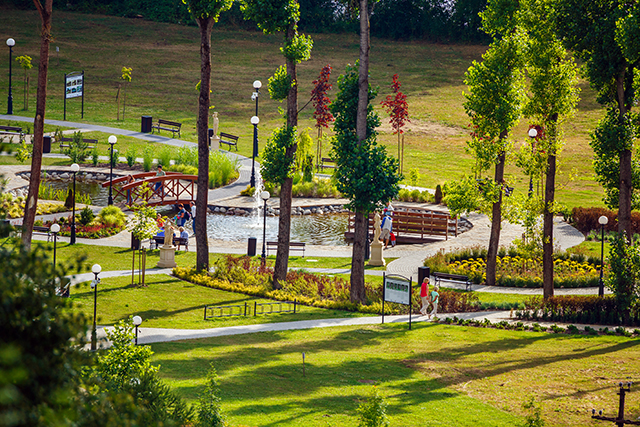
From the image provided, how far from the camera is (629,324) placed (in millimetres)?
20609

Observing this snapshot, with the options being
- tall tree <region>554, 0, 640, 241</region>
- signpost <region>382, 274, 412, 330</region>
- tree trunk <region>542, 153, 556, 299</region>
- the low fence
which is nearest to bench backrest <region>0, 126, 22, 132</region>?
the low fence

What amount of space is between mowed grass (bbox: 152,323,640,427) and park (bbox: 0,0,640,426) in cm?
7

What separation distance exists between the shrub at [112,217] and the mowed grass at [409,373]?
1465 cm

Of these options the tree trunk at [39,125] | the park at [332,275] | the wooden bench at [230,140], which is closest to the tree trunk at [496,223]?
the park at [332,275]

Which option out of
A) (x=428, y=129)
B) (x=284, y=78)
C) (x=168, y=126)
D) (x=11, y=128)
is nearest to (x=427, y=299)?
(x=284, y=78)

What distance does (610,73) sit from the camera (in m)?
20.9

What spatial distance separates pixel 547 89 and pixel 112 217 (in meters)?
19.1

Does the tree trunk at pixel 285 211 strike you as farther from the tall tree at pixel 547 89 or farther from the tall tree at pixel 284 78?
the tall tree at pixel 547 89

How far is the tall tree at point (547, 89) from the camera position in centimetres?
2167

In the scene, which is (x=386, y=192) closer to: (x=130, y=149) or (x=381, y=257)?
(x=381, y=257)

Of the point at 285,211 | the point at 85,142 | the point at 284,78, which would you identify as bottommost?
the point at 285,211

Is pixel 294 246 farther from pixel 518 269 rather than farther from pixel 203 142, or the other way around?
pixel 518 269

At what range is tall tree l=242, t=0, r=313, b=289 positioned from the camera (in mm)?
22344

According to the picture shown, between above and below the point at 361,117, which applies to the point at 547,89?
above
